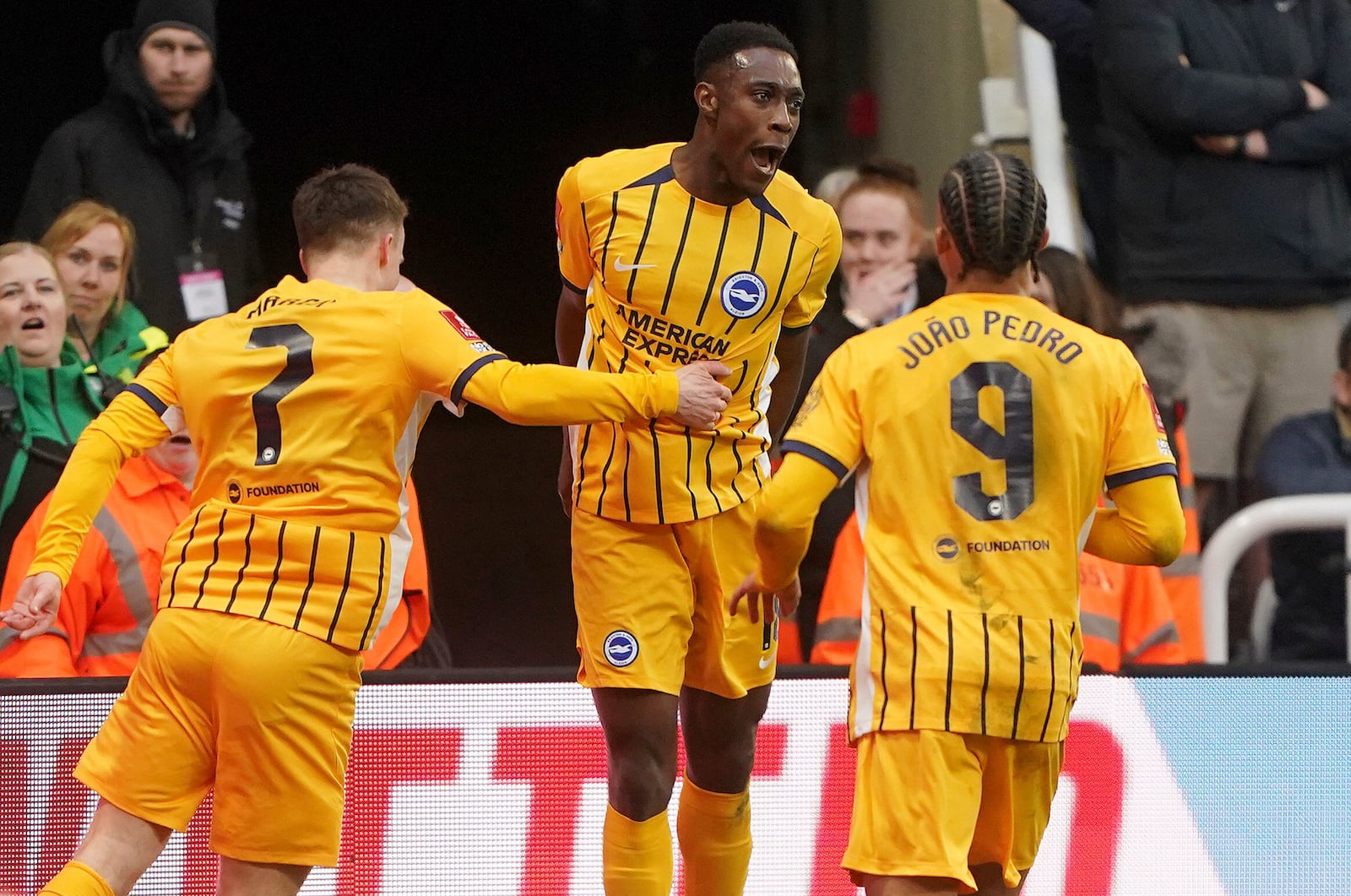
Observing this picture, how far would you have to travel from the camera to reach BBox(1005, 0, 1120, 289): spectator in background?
20.6ft

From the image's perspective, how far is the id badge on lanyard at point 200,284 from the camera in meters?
5.95

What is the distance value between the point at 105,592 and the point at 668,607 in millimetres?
1735

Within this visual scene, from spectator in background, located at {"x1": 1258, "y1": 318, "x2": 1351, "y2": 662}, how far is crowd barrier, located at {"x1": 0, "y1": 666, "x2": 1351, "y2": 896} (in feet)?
4.65

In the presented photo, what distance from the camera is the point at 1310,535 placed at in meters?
6.04

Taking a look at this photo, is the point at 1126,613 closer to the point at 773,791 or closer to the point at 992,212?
the point at 773,791

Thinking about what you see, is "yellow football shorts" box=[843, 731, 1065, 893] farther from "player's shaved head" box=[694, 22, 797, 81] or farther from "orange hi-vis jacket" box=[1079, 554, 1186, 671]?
"orange hi-vis jacket" box=[1079, 554, 1186, 671]

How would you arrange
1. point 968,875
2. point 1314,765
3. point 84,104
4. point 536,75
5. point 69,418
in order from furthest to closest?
point 536,75
point 84,104
point 69,418
point 1314,765
point 968,875

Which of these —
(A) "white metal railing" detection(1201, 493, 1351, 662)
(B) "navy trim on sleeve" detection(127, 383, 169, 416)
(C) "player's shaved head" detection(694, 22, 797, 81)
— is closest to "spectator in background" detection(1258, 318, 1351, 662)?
(A) "white metal railing" detection(1201, 493, 1351, 662)

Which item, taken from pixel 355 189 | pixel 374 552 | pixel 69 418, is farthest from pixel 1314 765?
pixel 69 418

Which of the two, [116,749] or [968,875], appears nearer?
[968,875]

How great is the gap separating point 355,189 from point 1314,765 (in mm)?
2722

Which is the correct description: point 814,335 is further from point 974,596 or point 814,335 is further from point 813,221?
point 974,596

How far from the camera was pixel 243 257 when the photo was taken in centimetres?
612

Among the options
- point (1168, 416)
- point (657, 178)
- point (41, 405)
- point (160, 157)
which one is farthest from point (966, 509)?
point (160, 157)
